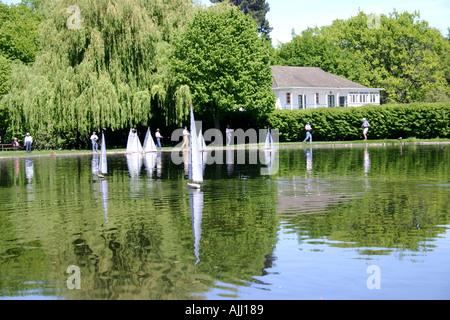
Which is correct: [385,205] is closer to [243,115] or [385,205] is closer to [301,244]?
[301,244]

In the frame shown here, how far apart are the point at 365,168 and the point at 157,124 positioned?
103 ft

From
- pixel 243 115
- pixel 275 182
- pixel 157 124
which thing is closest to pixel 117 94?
pixel 157 124

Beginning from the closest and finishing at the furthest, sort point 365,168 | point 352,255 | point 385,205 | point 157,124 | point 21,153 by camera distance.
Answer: point 352,255 → point 385,205 → point 365,168 → point 21,153 → point 157,124

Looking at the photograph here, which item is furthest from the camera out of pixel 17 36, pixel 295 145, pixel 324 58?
pixel 324 58

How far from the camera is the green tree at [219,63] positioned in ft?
169

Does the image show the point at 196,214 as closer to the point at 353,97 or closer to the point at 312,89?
the point at 312,89

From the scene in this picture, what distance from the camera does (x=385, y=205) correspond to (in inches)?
580

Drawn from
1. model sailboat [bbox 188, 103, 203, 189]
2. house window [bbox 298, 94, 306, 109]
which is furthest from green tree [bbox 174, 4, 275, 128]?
model sailboat [bbox 188, 103, 203, 189]

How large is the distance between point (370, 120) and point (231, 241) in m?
50.2

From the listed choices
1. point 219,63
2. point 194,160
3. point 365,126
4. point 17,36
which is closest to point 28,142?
point 219,63

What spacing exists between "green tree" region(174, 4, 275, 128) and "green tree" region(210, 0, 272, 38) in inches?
1788

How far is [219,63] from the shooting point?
52344 mm

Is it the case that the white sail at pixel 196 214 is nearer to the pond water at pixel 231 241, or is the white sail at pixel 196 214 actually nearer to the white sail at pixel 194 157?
the pond water at pixel 231 241

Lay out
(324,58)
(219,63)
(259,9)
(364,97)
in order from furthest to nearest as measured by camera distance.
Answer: (259,9) → (324,58) → (364,97) → (219,63)
